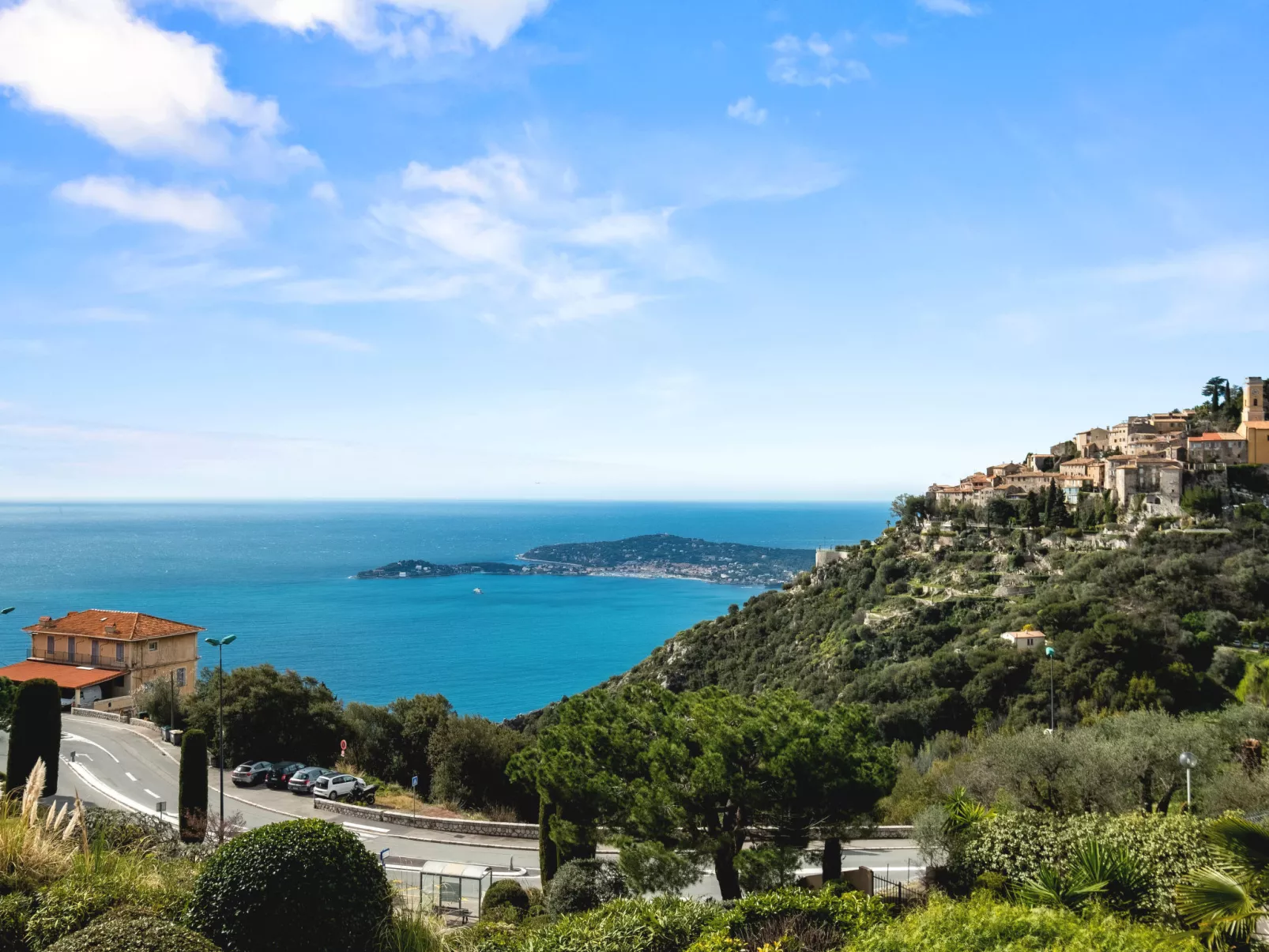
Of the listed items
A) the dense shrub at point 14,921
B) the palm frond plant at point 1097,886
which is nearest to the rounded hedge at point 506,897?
the dense shrub at point 14,921

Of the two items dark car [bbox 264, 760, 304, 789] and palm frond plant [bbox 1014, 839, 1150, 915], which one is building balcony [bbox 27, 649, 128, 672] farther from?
palm frond plant [bbox 1014, 839, 1150, 915]

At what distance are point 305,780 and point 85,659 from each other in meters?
18.5

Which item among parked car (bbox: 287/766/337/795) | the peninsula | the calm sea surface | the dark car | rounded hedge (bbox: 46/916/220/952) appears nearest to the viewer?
rounded hedge (bbox: 46/916/220/952)

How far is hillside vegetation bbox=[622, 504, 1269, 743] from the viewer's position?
30609mm

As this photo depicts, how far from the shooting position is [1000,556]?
169 feet

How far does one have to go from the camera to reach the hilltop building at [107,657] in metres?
31.2

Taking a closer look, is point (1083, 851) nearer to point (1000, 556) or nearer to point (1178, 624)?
point (1178, 624)

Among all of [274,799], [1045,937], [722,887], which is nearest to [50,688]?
[274,799]

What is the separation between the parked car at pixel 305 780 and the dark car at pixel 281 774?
211 millimetres

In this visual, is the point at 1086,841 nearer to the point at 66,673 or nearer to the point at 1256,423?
the point at 66,673

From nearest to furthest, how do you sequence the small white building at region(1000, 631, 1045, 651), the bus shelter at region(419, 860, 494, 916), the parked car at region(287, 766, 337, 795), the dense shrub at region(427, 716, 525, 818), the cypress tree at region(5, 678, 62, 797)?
the bus shelter at region(419, 860, 494, 916)
the cypress tree at region(5, 678, 62, 797)
the parked car at region(287, 766, 337, 795)
the dense shrub at region(427, 716, 525, 818)
the small white building at region(1000, 631, 1045, 651)

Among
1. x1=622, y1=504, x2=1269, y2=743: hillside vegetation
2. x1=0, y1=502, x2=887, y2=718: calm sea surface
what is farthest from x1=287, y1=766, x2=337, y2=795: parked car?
x1=0, y1=502, x2=887, y2=718: calm sea surface

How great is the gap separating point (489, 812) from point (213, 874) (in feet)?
49.4

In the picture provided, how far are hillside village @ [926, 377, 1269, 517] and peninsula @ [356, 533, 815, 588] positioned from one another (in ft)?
233
